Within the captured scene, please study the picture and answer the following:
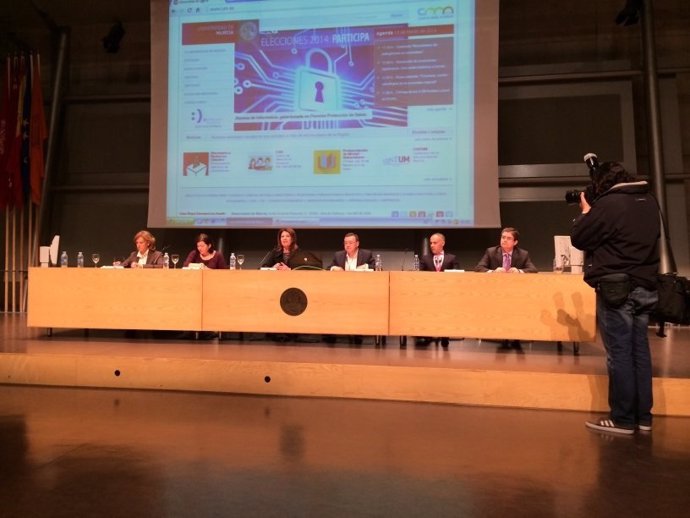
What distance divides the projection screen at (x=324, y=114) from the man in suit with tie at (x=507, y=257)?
1.05m

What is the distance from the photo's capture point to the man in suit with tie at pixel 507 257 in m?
4.26

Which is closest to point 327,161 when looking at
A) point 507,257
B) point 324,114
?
point 324,114

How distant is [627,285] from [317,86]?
396cm

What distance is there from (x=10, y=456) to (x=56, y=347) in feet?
5.54

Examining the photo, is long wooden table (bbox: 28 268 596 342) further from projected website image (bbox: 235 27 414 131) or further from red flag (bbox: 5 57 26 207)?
red flag (bbox: 5 57 26 207)

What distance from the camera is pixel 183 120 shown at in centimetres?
580

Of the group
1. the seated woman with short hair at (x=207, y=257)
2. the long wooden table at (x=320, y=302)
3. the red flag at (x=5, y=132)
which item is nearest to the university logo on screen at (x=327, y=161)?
the seated woman with short hair at (x=207, y=257)

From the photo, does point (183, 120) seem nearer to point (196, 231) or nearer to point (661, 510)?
point (196, 231)

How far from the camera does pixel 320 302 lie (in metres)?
3.70

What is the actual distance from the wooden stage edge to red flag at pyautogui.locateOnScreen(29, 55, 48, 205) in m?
3.98

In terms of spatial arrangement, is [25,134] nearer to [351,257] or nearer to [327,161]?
[327,161]

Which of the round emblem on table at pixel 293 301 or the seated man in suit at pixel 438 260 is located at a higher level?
the seated man in suit at pixel 438 260

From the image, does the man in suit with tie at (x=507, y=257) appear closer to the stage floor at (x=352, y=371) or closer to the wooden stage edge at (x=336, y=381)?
the stage floor at (x=352, y=371)

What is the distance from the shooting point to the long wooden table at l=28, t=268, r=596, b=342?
3.52m
